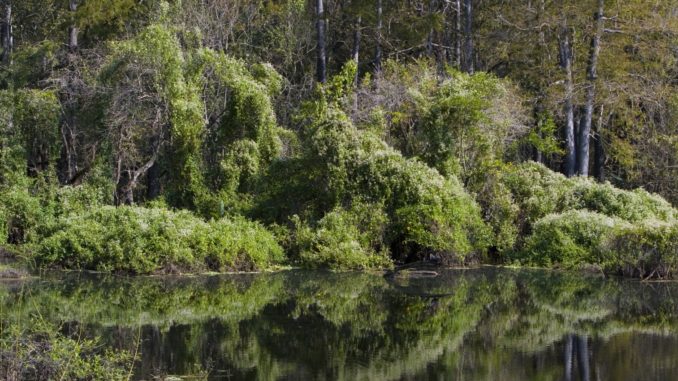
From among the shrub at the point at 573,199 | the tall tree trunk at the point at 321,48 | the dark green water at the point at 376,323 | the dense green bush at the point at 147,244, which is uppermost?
the tall tree trunk at the point at 321,48

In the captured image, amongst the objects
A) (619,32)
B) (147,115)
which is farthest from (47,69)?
(619,32)

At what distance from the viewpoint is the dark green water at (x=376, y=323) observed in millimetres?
11695

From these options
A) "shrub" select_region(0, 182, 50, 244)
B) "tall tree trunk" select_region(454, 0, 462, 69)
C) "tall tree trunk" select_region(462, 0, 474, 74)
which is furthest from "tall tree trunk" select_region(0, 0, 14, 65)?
"tall tree trunk" select_region(462, 0, 474, 74)

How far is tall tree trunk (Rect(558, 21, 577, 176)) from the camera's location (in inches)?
1248

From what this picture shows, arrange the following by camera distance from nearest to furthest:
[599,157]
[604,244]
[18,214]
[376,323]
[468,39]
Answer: [376,323] → [604,244] → [18,214] → [468,39] → [599,157]

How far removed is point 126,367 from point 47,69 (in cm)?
2150

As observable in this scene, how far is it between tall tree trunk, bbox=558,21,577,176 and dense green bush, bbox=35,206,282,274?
13.9m

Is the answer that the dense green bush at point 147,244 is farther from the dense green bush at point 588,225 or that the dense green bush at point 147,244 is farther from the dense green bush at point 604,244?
the dense green bush at point 588,225

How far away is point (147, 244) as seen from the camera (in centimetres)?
2112

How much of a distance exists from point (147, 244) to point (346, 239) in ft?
15.7

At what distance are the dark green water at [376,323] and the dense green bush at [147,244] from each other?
0.89 m

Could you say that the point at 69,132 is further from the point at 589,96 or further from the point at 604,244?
the point at 589,96

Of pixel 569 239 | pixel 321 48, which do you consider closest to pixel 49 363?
pixel 569 239

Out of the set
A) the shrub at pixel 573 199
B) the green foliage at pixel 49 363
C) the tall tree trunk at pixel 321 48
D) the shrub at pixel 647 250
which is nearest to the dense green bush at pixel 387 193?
the shrub at pixel 573 199
